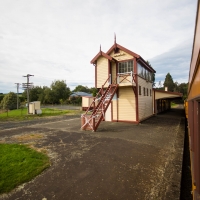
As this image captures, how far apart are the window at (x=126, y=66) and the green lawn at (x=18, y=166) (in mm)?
10193

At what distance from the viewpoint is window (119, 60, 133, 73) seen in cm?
1254

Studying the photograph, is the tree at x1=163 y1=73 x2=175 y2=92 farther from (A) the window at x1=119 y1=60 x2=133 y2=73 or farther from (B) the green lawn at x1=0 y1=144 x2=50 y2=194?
(B) the green lawn at x1=0 y1=144 x2=50 y2=194

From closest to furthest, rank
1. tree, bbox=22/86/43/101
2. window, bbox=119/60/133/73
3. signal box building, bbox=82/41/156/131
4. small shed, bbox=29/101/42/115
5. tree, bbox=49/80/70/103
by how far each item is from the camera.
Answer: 1. signal box building, bbox=82/41/156/131
2. window, bbox=119/60/133/73
3. small shed, bbox=29/101/42/115
4. tree, bbox=49/80/70/103
5. tree, bbox=22/86/43/101

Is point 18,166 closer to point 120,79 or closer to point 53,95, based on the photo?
point 120,79

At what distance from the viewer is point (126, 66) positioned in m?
12.7

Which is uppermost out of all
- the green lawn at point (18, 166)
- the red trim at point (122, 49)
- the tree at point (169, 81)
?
the tree at point (169, 81)

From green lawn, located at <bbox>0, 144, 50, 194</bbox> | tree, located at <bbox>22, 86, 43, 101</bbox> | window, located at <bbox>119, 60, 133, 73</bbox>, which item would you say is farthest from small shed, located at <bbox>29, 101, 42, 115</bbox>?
tree, located at <bbox>22, 86, 43, 101</bbox>

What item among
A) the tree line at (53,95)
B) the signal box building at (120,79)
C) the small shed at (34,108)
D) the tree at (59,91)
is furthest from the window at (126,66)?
the tree at (59,91)

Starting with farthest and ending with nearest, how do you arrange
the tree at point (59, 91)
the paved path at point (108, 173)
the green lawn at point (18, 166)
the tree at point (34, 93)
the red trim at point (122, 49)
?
the tree at point (34, 93) → the tree at point (59, 91) → the red trim at point (122, 49) → the green lawn at point (18, 166) → the paved path at point (108, 173)

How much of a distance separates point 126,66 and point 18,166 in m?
11.3

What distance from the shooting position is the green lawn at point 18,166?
3648mm

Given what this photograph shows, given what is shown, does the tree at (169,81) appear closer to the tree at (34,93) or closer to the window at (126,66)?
the tree at (34,93)

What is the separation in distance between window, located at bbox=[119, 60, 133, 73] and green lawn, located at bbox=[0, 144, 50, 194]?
10193mm

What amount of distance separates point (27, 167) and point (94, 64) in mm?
11153
